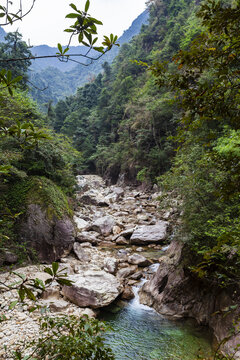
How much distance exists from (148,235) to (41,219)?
4.74 meters

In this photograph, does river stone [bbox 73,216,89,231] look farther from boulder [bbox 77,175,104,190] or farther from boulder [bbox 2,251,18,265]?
boulder [bbox 77,175,104,190]

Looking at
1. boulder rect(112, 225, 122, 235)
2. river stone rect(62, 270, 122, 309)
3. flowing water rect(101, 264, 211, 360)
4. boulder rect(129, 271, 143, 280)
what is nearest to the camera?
flowing water rect(101, 264, 211, 360)

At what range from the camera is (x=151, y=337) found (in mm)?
4309

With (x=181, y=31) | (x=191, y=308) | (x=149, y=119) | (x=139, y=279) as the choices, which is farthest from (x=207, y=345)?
(x=181, y=31)

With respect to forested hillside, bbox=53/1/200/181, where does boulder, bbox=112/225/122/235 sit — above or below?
below

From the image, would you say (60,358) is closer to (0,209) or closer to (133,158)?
(0,209)

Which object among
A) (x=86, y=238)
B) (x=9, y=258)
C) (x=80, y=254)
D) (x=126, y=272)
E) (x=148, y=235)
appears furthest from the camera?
(x=148, y=235)

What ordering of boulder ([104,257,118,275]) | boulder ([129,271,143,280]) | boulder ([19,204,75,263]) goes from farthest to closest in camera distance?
boulder ([104,257,118,275])
boulder ([129,271,143,280])
boulder ([19,204,75,263])

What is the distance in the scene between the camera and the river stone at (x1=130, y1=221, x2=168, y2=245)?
875 centimetres

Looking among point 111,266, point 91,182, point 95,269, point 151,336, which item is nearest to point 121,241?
point 111,266

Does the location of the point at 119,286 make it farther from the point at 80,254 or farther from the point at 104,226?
the point at 104,226

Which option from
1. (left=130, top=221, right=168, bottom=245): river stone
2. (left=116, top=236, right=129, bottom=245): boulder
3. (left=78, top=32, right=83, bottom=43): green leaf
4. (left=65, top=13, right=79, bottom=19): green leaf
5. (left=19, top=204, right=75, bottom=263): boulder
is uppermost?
(left=65, top=13, right=79, bottom=19): green leaf

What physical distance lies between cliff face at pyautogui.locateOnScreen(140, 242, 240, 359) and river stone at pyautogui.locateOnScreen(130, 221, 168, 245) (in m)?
2.94

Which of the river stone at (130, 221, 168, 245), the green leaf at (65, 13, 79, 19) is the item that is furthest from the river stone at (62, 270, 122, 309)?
the green leaf at (65, 13, 79, 19)
